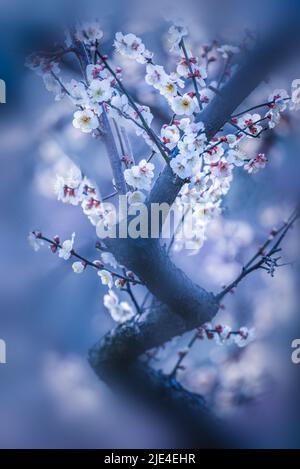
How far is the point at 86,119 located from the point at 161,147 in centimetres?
23

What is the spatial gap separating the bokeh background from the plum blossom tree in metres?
0.12

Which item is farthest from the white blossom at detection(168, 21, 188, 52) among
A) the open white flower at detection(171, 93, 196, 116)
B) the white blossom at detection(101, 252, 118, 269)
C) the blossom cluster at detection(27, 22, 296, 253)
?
the white blossom at detection(101, 252, 118, 269)

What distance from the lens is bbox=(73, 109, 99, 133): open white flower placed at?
46.9 inches

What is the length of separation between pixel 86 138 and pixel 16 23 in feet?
1.38

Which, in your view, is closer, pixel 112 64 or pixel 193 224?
pixel 112 64

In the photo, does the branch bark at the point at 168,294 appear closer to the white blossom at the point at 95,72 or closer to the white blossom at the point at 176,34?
the white blossom at the point at 176,34

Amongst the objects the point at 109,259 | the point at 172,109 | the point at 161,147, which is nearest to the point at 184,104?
the point at 172,109

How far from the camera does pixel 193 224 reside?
1523 millimetres

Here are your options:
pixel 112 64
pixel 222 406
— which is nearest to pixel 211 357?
pixel 222 406

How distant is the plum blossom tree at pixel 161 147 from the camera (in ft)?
3.81

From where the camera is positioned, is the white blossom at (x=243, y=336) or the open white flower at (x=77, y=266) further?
the white blossom at (x=243, y=336)

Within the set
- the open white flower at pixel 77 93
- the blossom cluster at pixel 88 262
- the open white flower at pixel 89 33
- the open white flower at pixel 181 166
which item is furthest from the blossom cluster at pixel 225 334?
the open white flower at pixel 89 33

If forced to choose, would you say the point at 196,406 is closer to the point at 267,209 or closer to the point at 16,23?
the point at 267,209

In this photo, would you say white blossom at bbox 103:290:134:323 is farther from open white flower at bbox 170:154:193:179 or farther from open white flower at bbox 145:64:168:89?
open white flower at bbox 145:64:168:89
